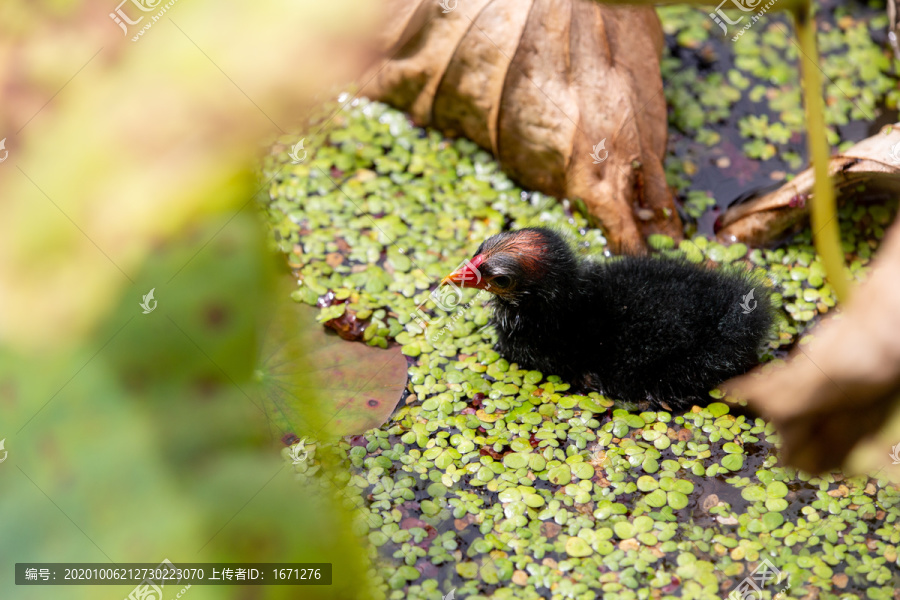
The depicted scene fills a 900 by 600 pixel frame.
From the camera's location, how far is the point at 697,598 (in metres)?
2.42

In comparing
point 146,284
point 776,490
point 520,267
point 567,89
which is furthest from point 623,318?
point 146,284

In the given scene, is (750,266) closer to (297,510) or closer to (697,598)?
(697,598)

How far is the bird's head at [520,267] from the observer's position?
3.10m

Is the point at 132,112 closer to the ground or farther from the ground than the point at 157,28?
closer to the ground

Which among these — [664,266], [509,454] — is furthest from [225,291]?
[664,266]

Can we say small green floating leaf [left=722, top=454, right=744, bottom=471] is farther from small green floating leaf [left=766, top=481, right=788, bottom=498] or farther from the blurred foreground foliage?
the blurred foreground foliage

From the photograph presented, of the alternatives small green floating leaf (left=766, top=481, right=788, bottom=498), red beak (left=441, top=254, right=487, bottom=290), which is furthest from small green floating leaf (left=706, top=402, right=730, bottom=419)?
red beak (left=441, top=254, right=487, bottom=290)

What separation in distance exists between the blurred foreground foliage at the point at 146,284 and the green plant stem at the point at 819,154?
5.73ft

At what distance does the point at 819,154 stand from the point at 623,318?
1.00 m

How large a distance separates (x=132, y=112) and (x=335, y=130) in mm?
2975

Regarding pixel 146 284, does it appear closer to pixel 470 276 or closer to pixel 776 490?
pixel 470 276

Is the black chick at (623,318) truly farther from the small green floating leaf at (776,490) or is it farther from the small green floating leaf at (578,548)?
the small green floating leaf at (578,548)

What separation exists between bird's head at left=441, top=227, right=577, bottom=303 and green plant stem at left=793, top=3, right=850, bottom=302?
104cm

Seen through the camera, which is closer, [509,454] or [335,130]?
[509,454]
